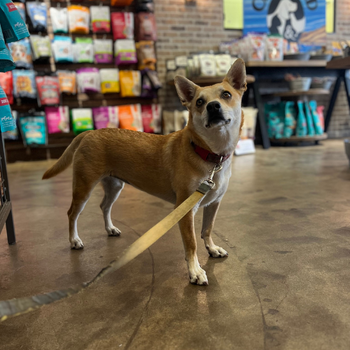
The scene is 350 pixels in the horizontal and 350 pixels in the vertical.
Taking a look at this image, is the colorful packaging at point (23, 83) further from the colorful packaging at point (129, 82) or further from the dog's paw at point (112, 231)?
the dog's paw at point (112, 231)

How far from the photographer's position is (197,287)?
130cm

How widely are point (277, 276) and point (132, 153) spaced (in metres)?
0.88

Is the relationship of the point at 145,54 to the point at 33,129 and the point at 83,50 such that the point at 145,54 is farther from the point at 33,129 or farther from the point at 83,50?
the point at 33,129

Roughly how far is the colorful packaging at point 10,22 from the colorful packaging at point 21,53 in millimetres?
3822

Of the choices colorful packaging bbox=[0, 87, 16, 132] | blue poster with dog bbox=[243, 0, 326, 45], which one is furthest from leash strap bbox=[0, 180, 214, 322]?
blue poster with dog bbox=[243, 0, 326, 45]

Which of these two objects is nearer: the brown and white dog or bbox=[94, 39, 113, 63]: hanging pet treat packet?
the brown and white dog

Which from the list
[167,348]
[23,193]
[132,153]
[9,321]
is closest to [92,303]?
[9,321]

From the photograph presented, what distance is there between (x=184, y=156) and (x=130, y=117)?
4333 mm

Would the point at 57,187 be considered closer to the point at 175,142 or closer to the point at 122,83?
the point at 175,142

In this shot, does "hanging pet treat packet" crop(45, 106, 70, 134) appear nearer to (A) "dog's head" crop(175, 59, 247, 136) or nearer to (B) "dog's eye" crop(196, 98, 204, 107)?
(A) "dog's head" crop(175, 59, 247, 136)

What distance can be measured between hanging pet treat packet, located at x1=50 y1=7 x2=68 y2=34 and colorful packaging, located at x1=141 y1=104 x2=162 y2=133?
5.95 ft

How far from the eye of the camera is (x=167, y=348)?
0.95m

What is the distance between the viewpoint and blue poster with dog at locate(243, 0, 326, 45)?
626 cm

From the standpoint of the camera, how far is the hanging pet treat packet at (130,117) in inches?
220
